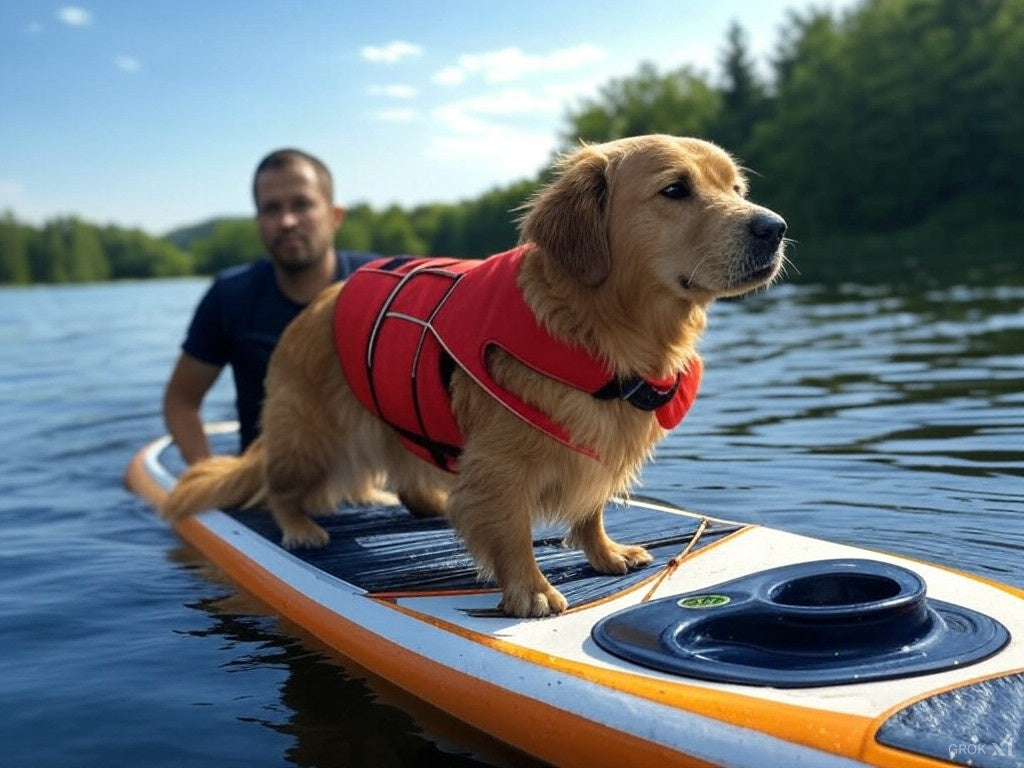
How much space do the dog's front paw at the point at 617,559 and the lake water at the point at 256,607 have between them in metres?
0.97

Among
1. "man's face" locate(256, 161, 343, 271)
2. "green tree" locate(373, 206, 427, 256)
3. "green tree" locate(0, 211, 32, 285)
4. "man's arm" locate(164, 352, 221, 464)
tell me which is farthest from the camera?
"green tree" locate(373, 206, 427, 256)

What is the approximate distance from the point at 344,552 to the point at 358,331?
41.1 inches

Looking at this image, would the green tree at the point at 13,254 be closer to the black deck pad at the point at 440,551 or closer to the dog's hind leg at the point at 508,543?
the black deck pad at the point at 440,551

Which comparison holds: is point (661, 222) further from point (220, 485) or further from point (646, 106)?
point (646, 106)

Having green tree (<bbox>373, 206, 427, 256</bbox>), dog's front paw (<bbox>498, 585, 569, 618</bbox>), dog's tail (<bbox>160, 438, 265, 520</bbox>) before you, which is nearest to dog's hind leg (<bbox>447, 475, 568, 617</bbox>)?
dog's front paw (<bbox>498, 585, 569, 618</bbox>)

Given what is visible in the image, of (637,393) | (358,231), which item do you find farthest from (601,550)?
(358,231)

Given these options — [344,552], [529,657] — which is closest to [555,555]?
[344,552]

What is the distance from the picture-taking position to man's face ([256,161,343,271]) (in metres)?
6.66

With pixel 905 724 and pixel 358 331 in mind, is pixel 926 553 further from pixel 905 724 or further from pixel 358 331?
pixel 358 331

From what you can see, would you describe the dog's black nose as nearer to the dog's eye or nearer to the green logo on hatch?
the dog's eye

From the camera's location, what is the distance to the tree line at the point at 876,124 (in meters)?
41.4

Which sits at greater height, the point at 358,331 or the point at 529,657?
the point at 358,331

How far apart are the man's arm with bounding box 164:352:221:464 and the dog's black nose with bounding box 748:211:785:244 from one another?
448 centimetres

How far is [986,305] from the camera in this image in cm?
1520
